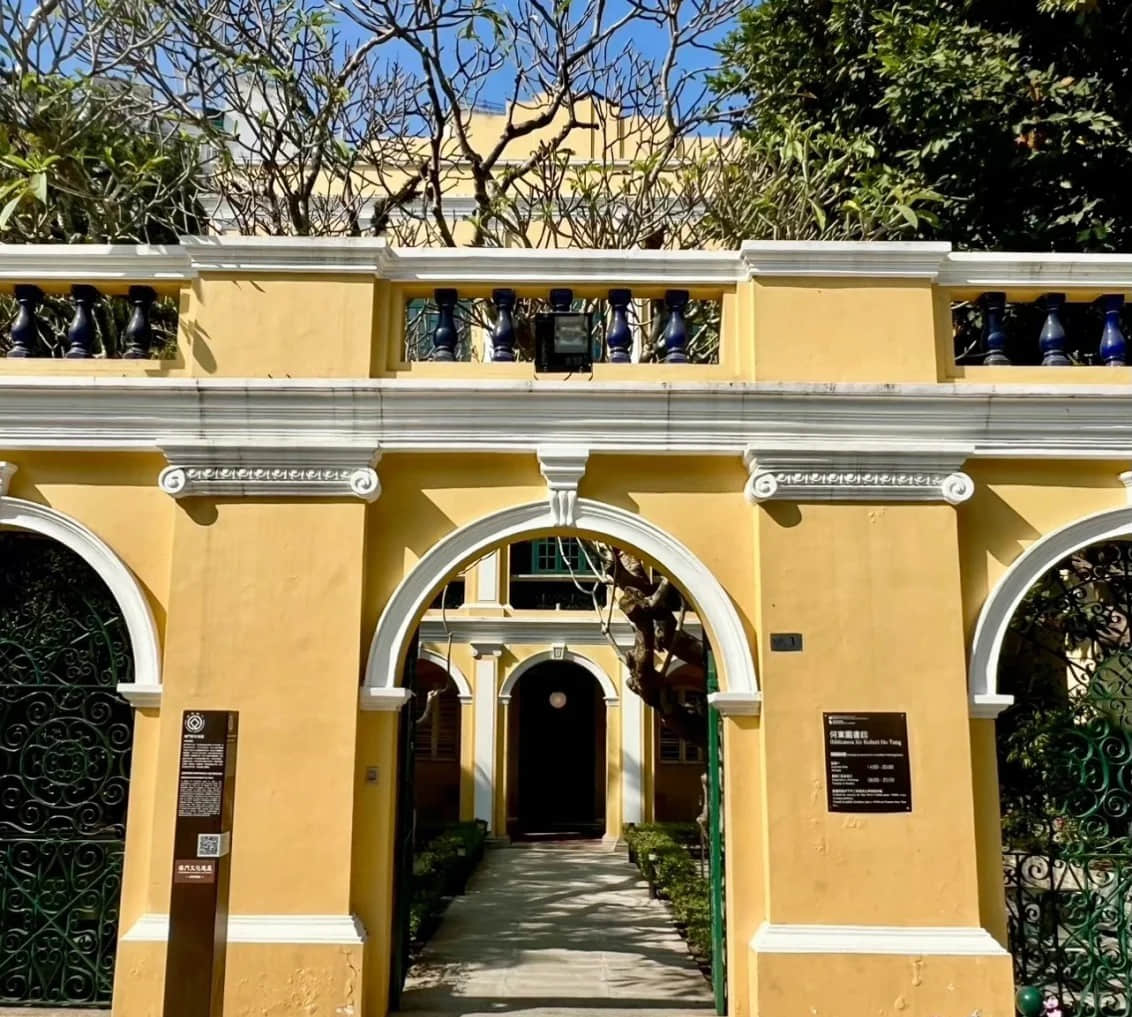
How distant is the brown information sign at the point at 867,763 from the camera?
211 inches

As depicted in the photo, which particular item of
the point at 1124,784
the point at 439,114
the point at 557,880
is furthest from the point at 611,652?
the point at 1124,784

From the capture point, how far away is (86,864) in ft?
18.8

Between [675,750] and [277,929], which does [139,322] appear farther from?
[675,750]

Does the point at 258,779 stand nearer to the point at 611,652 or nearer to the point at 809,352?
the point at 809,352

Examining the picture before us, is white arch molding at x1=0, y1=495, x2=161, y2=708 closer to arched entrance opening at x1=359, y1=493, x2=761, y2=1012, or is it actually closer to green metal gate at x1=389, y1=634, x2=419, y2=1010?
arched entrance opening at x1=359, y1=493, x2=761, y2=1012

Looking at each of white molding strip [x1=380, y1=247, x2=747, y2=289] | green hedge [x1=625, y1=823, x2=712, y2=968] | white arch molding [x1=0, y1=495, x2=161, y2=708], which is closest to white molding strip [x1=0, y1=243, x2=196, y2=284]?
white molding strip [x1=380, y1=247, x2=747, y2=289]

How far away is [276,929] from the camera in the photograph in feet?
17.1

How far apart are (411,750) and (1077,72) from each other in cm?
756

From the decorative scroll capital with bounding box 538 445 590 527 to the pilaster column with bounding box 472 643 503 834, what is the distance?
1211 cm

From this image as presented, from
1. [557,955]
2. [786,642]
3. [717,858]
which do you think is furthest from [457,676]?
[786,642]

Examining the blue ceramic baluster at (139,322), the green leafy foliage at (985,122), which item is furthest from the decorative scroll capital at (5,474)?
the green leafy foliage at (985,122)

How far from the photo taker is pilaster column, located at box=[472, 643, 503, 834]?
55.9ft

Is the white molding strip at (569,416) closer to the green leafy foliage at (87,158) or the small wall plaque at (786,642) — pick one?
the small wall plaque at (786,642)

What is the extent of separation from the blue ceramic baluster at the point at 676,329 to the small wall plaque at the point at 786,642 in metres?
1.55
